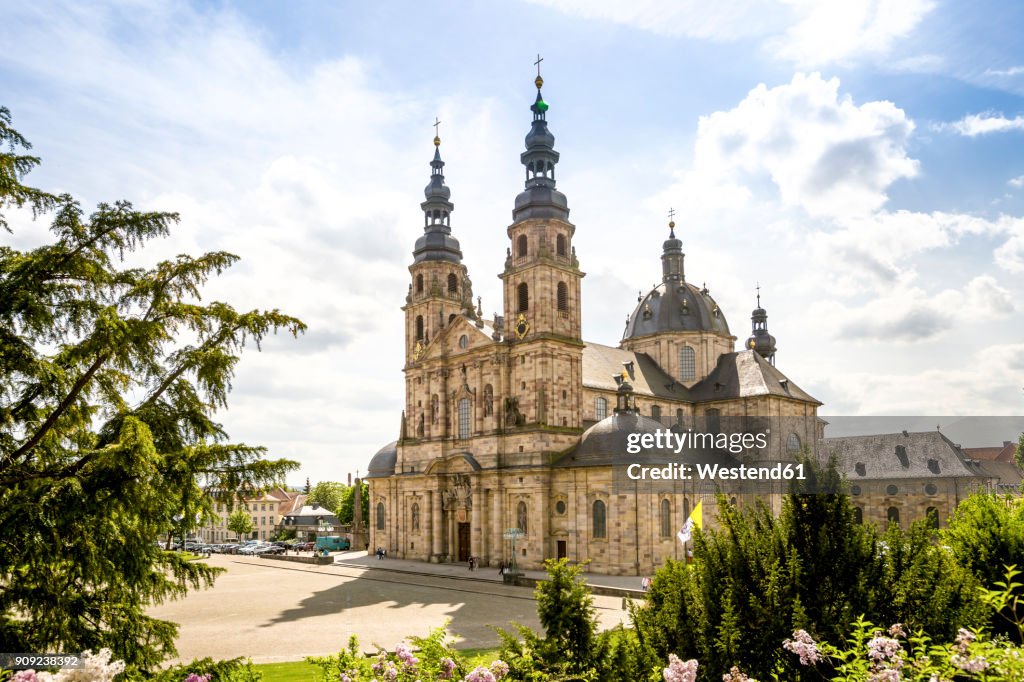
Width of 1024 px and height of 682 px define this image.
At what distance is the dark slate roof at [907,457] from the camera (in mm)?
63156

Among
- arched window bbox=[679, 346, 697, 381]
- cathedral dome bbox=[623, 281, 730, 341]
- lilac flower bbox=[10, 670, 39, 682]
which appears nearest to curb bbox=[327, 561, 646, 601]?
lilac flower bbox=[10, 670, 39, 682]

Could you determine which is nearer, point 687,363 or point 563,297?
point 563,297

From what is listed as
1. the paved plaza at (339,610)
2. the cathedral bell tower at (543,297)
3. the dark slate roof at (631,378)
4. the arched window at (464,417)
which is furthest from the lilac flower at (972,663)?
the arched window at (464,417)

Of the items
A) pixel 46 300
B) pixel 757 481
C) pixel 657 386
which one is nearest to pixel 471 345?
pixel 657 386

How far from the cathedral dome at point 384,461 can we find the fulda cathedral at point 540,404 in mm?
119

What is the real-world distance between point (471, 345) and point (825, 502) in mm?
45026

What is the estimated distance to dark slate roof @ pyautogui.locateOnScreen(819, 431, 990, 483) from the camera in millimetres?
63156

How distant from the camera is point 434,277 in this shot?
62.2 meters

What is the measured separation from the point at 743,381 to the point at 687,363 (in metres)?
5.06

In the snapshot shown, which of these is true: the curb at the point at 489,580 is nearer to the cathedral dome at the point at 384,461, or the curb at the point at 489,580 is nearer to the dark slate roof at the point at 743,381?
the cathedral dome at the point at 384,461

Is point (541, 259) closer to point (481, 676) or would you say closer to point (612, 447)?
point (612, 447)

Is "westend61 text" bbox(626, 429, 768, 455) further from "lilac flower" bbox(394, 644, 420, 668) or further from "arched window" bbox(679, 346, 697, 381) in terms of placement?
"lilac flower" bbox(394, 644, 420, 668)

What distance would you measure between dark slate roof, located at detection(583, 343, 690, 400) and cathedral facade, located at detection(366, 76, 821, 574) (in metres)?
0.16

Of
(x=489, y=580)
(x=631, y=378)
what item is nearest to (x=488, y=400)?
(x=631, y=378)
